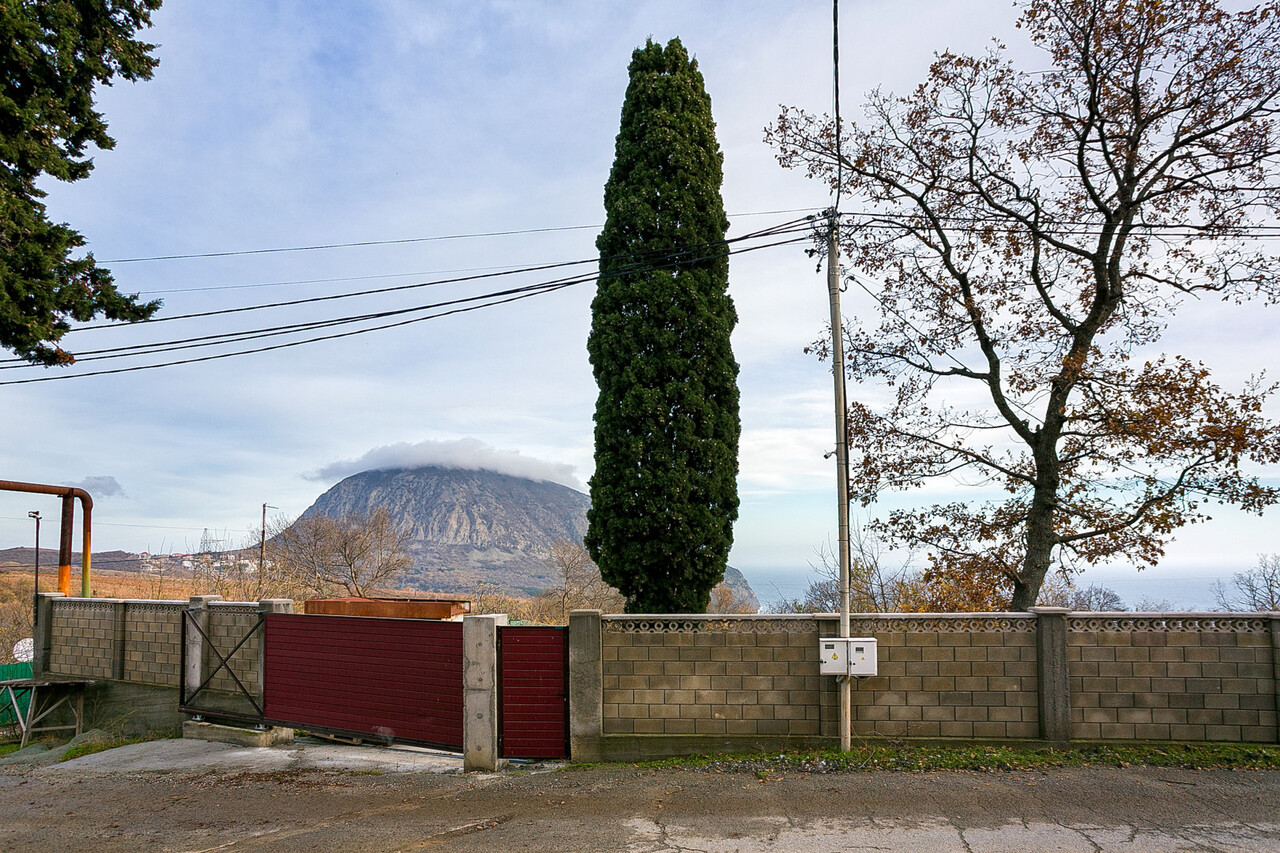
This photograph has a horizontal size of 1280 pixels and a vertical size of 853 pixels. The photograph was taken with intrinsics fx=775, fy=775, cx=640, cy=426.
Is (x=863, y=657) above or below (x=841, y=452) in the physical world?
below

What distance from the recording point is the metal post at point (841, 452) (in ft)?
30.8

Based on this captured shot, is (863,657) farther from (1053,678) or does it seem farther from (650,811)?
(650,811)

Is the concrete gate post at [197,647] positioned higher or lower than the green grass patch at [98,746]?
higher

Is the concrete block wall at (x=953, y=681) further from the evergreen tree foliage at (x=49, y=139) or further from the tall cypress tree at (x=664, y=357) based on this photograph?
the evergreen tree foliage at (x=49, y=139)

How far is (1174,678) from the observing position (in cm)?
919

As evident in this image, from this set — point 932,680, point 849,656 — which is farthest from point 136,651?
point 932,680

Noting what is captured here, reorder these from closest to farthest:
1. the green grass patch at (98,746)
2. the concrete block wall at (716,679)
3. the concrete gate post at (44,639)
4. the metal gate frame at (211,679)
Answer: the concrete block wall at (716,679)
the green grass patch at (98,746)
the metal gate frame at (211,679)
the concrete gate post at (44,639)

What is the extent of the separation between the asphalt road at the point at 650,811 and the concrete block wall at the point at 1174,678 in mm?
760

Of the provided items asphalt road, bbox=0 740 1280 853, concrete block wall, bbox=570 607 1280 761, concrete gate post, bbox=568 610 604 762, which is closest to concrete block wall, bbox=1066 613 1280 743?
concrete block wall, bbox=570 607 1280 761

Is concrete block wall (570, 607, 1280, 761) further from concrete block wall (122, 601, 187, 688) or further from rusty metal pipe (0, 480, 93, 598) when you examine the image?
rusty metal pipe (0, 480, 93, 598)

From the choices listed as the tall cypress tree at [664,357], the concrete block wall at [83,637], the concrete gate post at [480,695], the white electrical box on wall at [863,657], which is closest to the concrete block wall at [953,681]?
the white electrical box on wall at [863,657]

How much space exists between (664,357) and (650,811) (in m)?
6.69

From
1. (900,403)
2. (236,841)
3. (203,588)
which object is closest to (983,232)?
(900,403)

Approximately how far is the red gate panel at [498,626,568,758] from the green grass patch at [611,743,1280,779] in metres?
1.28
